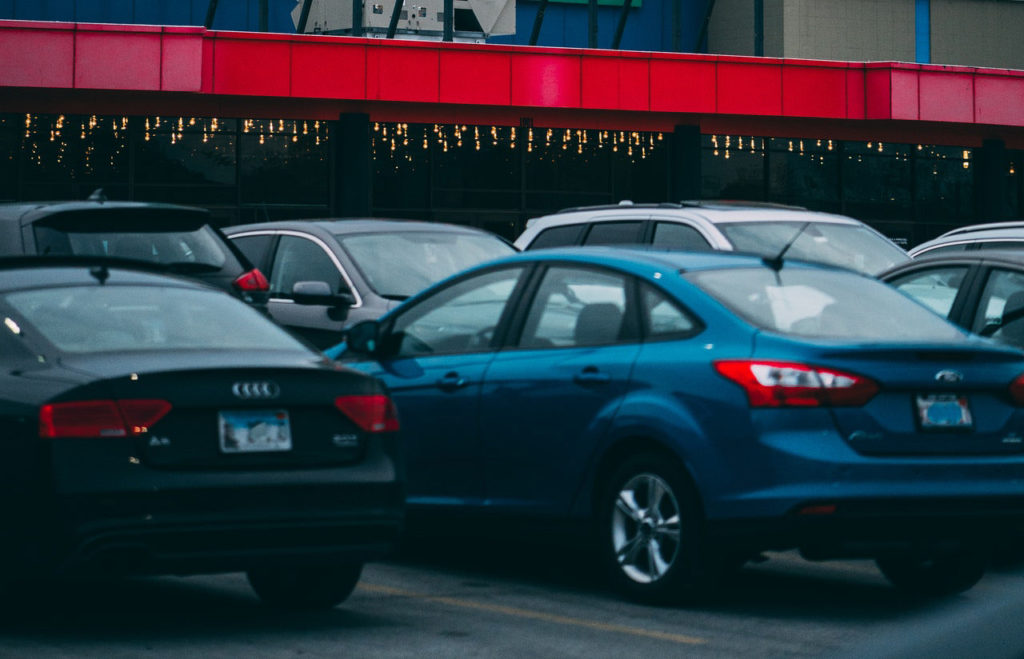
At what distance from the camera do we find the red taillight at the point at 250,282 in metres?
11.4

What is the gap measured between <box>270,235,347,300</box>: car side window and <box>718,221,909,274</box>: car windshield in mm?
2746

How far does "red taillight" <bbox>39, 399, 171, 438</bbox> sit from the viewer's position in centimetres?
658

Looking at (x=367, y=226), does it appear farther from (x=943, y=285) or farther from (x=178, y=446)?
(x=178, y=446)

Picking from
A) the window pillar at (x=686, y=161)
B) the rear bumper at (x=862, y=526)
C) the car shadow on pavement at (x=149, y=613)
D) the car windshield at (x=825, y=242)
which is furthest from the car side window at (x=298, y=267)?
the window pillar at (x=686, y=161)

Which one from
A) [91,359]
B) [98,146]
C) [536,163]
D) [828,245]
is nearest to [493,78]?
[536,163]

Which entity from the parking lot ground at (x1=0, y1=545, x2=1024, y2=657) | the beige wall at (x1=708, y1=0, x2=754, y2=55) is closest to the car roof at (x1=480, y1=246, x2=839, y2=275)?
the parking lot ground at (x1=0, y1=545, x2=1024, y2=657)

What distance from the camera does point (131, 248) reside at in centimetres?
1113

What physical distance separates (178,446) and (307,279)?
6327mm

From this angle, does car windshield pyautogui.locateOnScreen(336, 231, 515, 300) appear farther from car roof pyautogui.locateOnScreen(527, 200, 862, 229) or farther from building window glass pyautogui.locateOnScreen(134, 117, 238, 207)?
building window glass pyautogui.locateOnScreen(134, 117, 238, 207)

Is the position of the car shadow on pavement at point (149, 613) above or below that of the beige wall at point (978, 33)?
below

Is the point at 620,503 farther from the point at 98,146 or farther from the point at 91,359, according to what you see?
the point at 98,146

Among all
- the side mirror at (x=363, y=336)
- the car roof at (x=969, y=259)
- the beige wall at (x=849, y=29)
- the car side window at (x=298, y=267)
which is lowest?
the side mirror at (x=363, y=336)

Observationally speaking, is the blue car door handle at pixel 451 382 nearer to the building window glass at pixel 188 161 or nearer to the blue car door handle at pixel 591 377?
the blue car door handle at pixel 591 377

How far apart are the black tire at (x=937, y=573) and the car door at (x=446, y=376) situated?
6.61 feet
